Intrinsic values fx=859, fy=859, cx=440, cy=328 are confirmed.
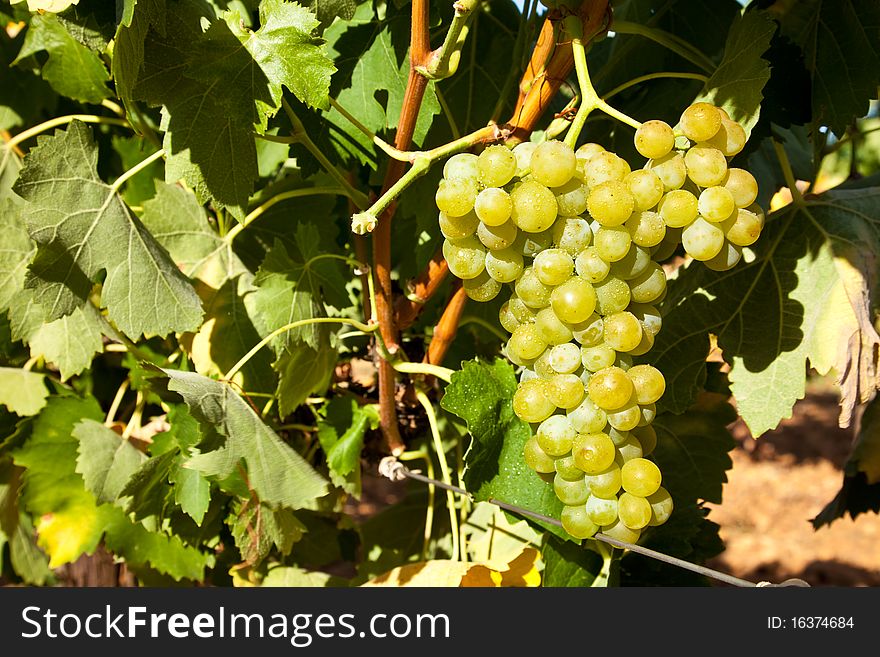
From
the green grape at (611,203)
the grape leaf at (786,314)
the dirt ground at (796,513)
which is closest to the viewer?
the green grape at (611,203)

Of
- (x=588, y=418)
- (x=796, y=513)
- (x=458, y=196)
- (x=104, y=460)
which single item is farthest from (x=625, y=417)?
(x=796, y=513)

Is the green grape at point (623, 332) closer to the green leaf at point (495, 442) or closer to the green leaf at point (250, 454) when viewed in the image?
the green leaf at point (495, 442)

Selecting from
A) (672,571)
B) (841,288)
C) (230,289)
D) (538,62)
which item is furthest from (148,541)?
(841,288)

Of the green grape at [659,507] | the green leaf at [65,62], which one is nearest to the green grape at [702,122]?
the green grape at [659,507]

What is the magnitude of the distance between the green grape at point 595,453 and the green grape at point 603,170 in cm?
21

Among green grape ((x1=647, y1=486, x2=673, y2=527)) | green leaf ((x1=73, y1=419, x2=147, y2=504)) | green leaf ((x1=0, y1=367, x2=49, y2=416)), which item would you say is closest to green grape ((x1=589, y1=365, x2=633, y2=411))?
green grape ((x1=647, y1=486, x2=673, y2=527))

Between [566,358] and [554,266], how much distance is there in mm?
85

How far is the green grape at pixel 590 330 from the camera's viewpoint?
0.74 meters

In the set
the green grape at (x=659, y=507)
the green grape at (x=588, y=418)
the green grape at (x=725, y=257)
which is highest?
the green grape at (x=725, y=257)

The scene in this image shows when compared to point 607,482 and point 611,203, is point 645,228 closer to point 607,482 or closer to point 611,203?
point 611,203

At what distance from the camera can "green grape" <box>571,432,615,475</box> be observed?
73cm

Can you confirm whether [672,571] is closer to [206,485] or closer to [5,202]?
[206,485]

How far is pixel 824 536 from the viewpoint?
3.37 m

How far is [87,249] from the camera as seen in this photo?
971mm
